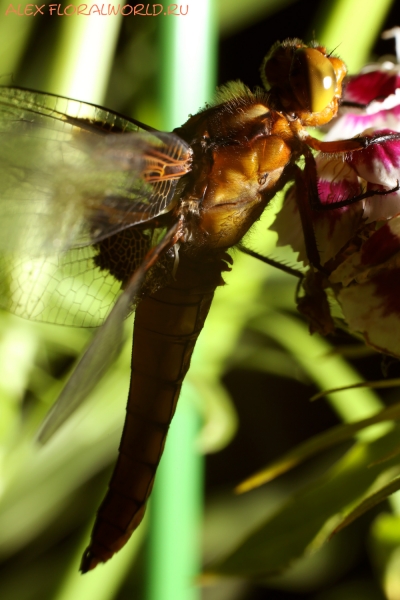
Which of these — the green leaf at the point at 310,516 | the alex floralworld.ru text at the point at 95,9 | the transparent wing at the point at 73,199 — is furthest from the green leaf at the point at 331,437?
the alex floralworld.ru text at the point at 95,9

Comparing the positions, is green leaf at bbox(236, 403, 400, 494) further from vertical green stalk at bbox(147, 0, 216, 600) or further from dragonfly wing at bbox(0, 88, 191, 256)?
dragonfly wing at bbox(0, 88, 191, 256)

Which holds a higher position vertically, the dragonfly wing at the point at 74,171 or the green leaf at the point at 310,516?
the dragonfly wing at the point at 74,171

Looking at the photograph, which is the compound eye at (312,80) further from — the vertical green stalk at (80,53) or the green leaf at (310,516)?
the vertical green stalk at (80,53)

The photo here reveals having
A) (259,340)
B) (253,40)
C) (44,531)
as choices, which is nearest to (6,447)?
(44,531)

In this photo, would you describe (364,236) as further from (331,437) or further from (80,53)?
(80,53)

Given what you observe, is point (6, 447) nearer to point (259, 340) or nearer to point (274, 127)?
point (259, 340)

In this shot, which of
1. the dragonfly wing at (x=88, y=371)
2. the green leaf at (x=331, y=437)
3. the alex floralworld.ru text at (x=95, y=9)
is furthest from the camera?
the alex floralworld.ru text at (x=95, y=9)

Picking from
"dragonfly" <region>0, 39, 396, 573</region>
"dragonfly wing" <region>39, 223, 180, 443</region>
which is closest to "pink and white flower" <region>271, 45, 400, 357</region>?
"dragonfly" <region>0, 39, 396, 573</region>

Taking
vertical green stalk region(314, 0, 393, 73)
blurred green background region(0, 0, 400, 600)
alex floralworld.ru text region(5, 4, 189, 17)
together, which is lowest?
blurred green background region(0, 0, 400, 600)
